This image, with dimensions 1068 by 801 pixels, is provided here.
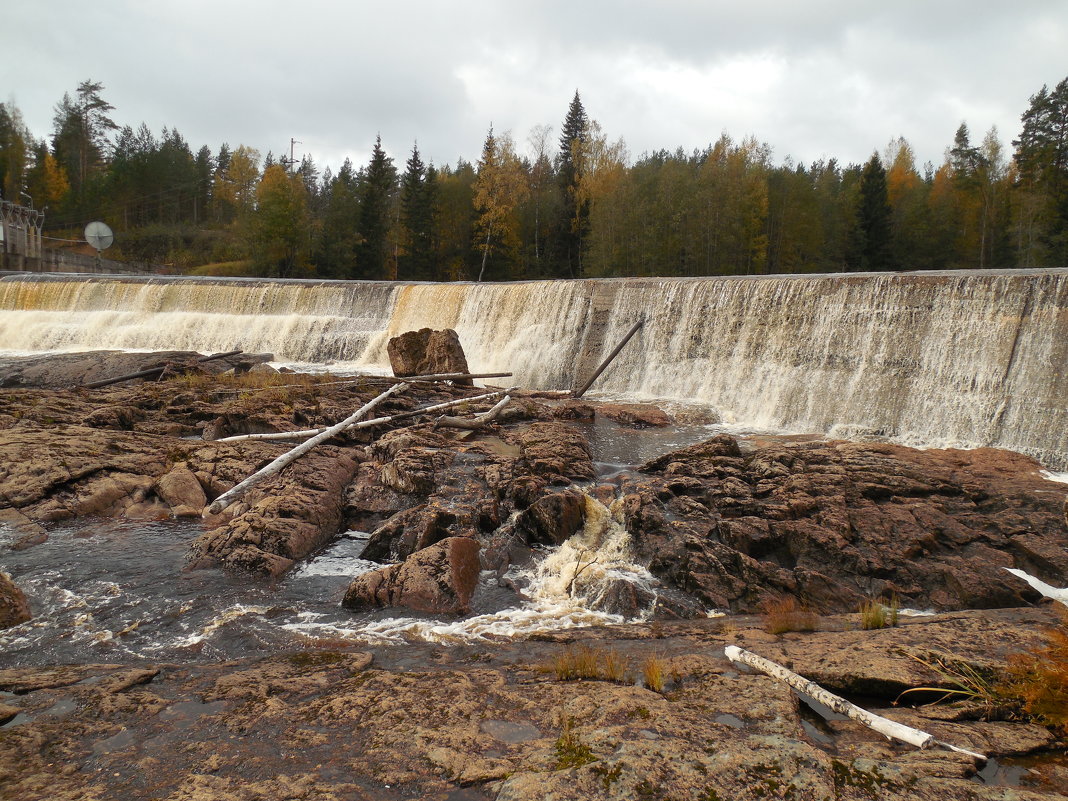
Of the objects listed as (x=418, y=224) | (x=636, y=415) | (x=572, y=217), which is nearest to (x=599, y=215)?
(x=572, y=217)

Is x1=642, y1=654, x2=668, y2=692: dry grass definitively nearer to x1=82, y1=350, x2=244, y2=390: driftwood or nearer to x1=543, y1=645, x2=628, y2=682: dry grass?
x1=543, y1=645, x2=628, y2=682: dry grass

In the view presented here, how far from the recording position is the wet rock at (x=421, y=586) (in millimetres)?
5613

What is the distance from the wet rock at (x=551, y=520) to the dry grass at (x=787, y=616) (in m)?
2.34

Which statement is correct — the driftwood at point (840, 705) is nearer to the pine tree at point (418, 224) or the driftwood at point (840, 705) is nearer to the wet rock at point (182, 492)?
the wet rock at point (182, 492)

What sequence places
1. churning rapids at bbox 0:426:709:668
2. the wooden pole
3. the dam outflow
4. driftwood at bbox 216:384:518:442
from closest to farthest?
churning rapids at bbox 0:426:709:668
driftwood at bbox 216:384:518:442
the dam outflow
the wooden pole

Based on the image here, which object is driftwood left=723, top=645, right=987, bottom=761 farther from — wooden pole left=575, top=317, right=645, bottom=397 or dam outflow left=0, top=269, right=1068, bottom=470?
wooden pole left=575, top=317, right=645, bottom=397

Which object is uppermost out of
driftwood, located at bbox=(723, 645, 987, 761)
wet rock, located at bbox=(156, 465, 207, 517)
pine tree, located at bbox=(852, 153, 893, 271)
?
pine tree, located at bbox=(852, 153, 893, 271)

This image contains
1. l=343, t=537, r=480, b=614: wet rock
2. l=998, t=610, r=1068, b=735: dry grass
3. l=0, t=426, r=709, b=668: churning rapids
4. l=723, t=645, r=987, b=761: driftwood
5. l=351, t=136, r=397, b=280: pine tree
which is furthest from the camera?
l=351, t=136, r=397, b=280: pine tree

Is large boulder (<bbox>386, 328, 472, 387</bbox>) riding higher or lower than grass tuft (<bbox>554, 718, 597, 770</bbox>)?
higher

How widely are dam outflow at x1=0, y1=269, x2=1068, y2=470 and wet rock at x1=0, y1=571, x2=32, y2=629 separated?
12.6m

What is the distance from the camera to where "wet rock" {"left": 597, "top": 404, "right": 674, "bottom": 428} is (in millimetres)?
13406

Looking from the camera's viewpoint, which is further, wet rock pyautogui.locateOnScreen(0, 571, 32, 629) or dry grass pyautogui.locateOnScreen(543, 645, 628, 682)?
wet rock pyautogui.locateOnScreen(0, 571, 32, 629)

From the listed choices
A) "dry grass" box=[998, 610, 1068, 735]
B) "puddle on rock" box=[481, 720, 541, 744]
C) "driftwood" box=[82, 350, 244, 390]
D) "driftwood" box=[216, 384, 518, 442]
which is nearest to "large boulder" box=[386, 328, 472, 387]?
"driftwood" box=[216, 384, 518, 442]

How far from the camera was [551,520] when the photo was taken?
7.25 meters
